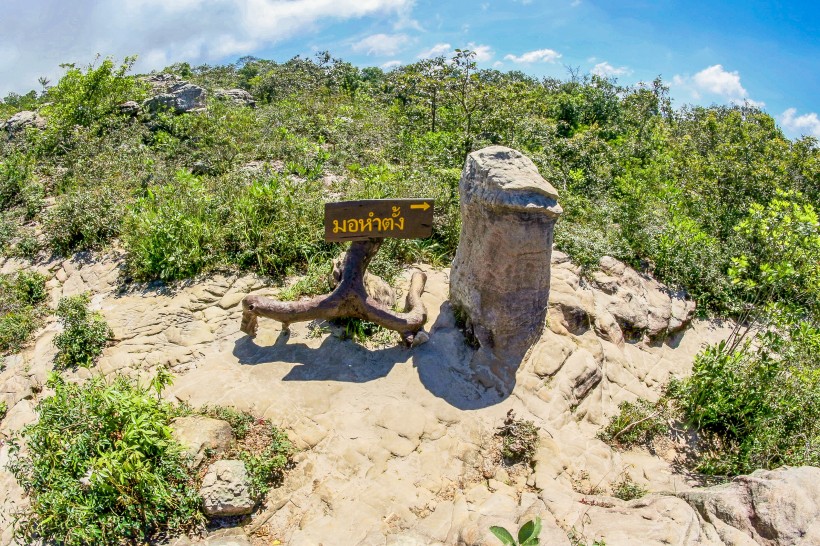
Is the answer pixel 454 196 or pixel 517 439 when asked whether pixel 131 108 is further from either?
pixel 517 439

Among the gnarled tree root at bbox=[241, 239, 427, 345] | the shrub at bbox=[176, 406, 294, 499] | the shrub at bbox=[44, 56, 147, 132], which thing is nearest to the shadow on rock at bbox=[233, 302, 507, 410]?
the gnarled tree root at bbox=[241, 239, 427, 345]

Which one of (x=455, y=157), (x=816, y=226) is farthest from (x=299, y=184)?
(x=816, y=226)

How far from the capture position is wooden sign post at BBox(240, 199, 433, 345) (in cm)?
538

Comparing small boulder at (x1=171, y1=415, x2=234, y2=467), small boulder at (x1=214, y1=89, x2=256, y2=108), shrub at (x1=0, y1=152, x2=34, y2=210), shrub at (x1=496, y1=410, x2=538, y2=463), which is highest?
small boulder at (x1=214, y1=89, x2=256, y2=108)

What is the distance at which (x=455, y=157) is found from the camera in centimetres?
1005

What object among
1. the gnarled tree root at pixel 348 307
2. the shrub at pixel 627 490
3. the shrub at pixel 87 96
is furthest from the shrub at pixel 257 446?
the shrub at pixel 87 96

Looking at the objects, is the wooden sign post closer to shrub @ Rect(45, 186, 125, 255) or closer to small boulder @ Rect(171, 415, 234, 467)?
small boulder @ Rect(171, 415, 234, 467)

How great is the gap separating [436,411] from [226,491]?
2.08m

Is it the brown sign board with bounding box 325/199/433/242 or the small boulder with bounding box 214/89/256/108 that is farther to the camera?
the small boulder with bounding box 214/89/256/108

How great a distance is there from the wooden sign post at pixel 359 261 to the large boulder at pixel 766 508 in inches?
124

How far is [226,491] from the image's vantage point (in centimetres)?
381

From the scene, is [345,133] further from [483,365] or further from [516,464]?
[516,464]

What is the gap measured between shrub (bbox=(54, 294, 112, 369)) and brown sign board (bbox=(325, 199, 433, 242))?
287 cm

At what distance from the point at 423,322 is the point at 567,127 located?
1128 cm
